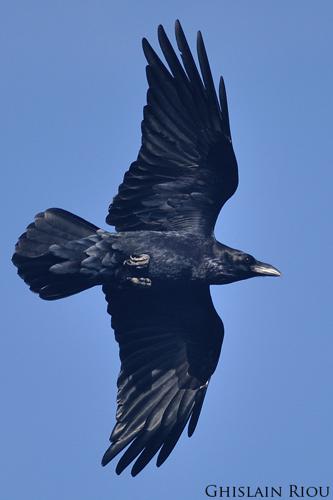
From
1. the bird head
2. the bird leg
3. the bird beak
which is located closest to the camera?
the bird leg

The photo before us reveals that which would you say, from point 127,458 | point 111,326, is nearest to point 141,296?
point 111,326

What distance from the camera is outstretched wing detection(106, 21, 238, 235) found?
20172 mm

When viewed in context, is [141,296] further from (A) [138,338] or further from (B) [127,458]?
(B) [127,458]

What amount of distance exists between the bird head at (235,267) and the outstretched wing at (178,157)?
1.27ft

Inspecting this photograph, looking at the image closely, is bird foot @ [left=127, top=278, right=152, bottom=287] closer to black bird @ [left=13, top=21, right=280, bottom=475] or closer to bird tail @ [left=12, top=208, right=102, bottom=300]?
black bird @ [left=13, top=21, right=280, bottom=475]

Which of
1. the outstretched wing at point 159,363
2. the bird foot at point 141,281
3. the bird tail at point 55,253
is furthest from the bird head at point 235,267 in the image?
the bird tail at point 55,253

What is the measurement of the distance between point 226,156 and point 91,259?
1990 millimetres

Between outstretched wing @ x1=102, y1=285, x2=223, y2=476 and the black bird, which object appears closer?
the black bird

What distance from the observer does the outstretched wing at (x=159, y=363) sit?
20.8m

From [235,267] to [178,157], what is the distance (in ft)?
4.85

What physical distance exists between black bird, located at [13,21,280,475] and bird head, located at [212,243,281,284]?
12 mm

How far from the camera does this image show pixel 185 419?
2092 cm

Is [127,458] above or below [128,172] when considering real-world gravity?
below

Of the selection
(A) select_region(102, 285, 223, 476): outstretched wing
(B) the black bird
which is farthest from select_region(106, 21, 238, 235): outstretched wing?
(A) select_region(102, 285, 223, 476): outstretched wing
